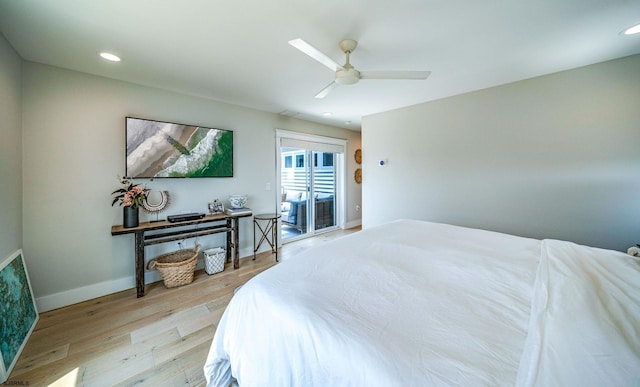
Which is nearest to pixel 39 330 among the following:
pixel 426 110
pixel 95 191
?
pixel 95 191

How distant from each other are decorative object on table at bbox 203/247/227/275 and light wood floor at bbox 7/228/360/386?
356mm

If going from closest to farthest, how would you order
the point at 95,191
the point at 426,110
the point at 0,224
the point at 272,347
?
the point at 272,347
the point at 0,224
the point at 95,191
the point at 426,110

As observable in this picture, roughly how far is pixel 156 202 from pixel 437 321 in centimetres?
317

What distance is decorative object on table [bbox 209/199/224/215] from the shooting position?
10.7 ft

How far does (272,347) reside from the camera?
0.97 metres

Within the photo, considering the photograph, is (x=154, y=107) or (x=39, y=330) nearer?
(x=39, y=330)

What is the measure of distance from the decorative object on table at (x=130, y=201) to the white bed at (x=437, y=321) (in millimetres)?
1990

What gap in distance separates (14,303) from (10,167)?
1.10 m

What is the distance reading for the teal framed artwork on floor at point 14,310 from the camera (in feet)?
5.06

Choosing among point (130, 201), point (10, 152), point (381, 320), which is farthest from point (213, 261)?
point (381, 320)

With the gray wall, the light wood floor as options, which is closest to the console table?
the light wood floor

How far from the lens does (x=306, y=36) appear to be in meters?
1.83

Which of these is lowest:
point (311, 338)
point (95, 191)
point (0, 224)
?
point (311, 338)

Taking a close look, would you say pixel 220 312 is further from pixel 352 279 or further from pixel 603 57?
pixel 603 57
